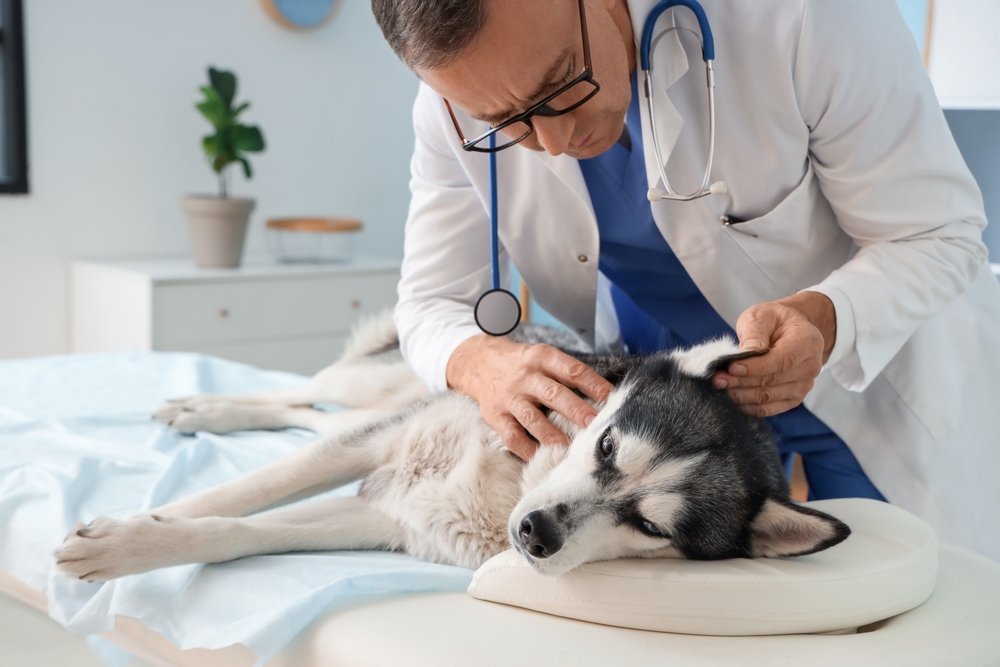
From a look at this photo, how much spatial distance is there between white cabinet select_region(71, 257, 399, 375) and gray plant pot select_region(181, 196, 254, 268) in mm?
60

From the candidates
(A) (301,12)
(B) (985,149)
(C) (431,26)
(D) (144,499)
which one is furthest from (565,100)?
(A) (301,12)

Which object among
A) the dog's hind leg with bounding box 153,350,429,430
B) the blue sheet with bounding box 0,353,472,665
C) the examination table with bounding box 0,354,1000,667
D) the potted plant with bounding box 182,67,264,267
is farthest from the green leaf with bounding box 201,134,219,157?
the examination table with bounding box 0,354,1000,667

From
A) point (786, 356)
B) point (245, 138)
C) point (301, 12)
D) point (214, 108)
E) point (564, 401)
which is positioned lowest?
point (564, 401)

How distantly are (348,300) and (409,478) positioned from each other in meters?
2.55

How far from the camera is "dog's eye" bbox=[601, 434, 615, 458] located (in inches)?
41.4

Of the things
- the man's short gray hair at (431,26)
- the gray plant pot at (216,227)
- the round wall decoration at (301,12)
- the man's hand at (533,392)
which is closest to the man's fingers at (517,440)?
the man's hand at (533,392)

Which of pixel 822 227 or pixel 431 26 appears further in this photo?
pixel 822 227

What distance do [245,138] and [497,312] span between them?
248 centimetres

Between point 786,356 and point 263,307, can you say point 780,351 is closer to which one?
point 786,356

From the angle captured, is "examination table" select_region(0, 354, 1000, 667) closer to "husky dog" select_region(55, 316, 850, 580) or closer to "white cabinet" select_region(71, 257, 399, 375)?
"husky dog" select_region(55, 316, 850, 580)

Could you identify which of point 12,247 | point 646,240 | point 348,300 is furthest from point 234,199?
point 646,240

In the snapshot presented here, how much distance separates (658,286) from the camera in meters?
1.44

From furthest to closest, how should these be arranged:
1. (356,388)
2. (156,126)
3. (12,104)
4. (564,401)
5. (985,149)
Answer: (156,126), (12,104), (985,149), (356,388), (564,401)

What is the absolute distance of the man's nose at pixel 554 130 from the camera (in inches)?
41.9
